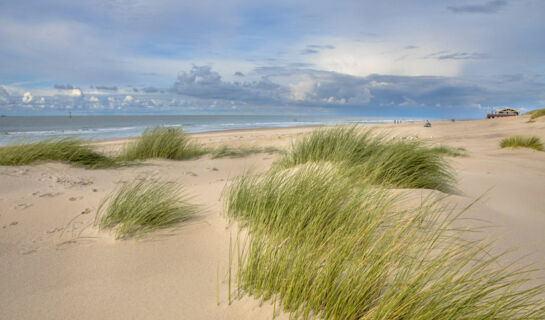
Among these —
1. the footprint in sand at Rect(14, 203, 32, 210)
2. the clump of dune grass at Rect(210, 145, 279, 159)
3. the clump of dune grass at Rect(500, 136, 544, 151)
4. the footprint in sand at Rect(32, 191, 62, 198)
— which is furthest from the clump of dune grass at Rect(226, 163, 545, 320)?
the clump of dune grass at Rect(500, 136, 544, 151)

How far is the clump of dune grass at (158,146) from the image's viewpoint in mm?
8094

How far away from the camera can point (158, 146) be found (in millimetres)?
8227

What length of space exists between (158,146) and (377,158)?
5997mm

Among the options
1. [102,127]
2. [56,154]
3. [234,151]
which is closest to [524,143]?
[234,151]

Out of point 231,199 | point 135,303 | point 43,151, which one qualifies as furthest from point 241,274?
point 43,151

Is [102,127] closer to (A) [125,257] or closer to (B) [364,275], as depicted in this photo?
(A) [125,257]

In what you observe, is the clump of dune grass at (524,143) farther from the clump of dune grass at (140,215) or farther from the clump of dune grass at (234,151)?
the clump of dune grass at (140,215)

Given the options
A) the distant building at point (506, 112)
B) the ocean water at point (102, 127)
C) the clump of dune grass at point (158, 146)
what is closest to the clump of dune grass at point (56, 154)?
the clump of dune grass at point (158, 146)

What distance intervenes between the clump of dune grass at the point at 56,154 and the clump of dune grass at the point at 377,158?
4.24 m

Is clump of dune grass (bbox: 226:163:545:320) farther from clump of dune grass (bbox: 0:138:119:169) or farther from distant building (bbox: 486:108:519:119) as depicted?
distant building (bbox: 486:108:519:119)

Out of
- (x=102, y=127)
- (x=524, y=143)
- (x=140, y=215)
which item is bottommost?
(x=140, y=215)

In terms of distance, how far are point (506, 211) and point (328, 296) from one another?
351 cm

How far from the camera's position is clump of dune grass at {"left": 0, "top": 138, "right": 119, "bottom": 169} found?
6.09m

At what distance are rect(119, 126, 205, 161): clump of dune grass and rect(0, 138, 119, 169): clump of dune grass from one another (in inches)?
33.1
